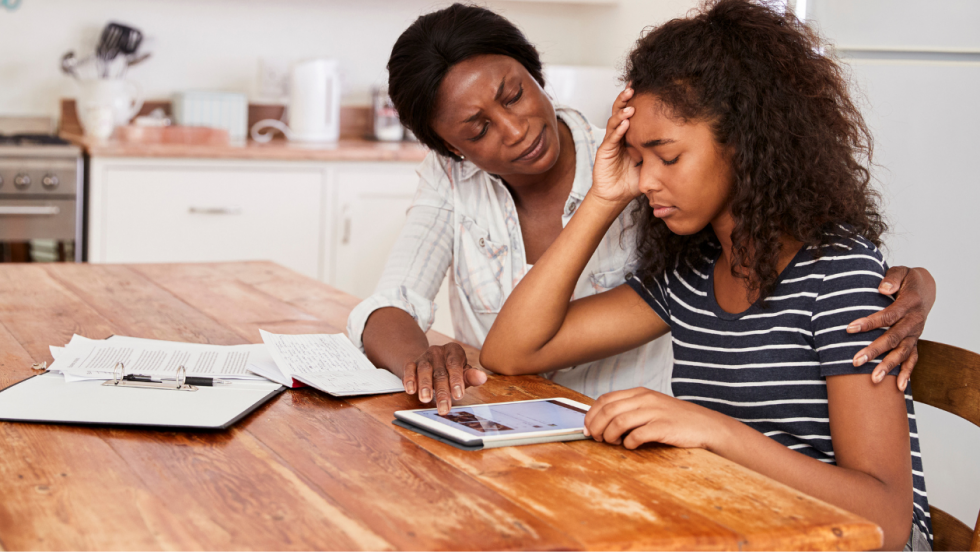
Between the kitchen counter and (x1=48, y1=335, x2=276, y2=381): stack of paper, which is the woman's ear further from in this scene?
the kitchen counter

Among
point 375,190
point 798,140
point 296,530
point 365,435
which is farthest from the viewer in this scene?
point 375,190

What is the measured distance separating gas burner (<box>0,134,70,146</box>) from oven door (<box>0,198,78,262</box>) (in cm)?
19

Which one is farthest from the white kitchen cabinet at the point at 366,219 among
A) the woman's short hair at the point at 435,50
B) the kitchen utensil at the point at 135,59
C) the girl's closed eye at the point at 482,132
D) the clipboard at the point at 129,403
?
the clipboard at the point at 129,403

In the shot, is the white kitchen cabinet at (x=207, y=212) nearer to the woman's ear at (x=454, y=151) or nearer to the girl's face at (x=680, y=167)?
the woman's ear at (x=454, y=151)

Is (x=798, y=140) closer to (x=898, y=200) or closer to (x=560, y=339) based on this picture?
(x=560, y=339)

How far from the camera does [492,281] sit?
5.12 ft

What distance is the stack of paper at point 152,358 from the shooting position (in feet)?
3.75

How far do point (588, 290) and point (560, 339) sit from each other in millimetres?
231

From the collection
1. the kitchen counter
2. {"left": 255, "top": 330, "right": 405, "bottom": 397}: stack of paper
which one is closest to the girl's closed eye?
{"left": 255, "top": 330, "right": 405, "bottom": 397}: stack of paper

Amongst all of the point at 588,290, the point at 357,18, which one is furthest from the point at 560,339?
the point at 357,18

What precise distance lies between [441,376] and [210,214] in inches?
86.0

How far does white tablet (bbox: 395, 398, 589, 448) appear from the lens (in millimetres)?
935

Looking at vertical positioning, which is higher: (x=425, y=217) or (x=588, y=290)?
(x=425, y=217)

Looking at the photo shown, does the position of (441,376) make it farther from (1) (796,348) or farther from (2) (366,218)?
(2) (366,218)
